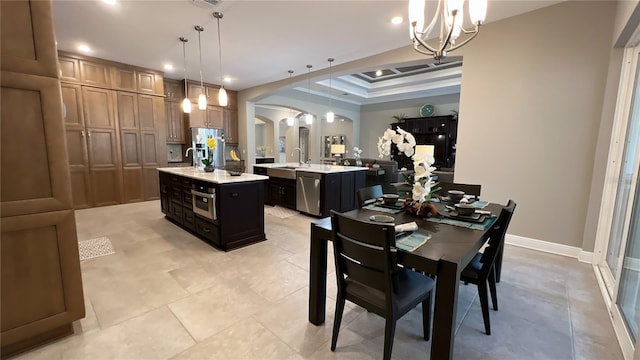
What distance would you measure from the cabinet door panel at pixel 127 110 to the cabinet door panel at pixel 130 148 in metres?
0.14

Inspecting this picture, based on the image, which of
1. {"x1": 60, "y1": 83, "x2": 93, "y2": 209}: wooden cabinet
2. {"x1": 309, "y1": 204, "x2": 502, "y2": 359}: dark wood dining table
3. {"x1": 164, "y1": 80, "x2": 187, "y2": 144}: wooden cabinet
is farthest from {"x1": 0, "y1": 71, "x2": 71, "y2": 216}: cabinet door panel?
{"x1": 164, "y1": 80, "x2": 187, "y2": 144}: wooden cabinet

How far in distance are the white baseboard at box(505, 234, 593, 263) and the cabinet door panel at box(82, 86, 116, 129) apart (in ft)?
23.3

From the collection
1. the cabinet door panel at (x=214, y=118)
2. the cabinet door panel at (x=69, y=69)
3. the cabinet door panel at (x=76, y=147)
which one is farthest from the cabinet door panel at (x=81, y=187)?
the cabinet door panel at (x=214, y=118)

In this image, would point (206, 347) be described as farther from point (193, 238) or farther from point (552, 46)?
point (552, 46)

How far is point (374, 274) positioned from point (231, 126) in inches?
271

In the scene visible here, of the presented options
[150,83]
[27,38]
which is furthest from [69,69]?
[27,38]

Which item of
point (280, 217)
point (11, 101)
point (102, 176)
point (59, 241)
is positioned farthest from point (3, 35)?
point (102, 176)

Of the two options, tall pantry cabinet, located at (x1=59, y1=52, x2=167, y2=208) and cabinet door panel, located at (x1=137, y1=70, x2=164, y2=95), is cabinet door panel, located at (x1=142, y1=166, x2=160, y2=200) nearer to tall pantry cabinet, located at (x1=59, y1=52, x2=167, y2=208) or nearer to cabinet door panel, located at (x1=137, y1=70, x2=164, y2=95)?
tall pantry cabinet, located at (x1=59, y1=52, x2=167, y2=208)

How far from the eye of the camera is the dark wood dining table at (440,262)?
1250mm

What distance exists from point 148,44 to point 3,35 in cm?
329

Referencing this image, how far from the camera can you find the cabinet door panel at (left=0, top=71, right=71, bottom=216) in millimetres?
1451

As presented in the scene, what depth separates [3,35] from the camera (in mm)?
1418

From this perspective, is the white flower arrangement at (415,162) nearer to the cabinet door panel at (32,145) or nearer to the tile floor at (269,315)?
the tile floor at (269,315)

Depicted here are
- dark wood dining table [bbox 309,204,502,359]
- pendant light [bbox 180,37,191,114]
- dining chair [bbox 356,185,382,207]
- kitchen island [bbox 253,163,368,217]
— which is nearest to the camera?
dark wood dining table [bbox 309,204,502,359]
